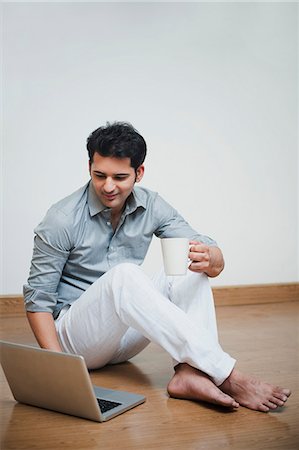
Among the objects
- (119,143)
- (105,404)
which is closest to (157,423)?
(105,404)

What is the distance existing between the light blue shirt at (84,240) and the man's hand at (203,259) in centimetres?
14

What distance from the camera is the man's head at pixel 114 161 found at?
6.02 ft

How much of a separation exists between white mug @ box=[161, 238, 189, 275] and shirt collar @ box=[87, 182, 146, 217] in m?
0.32

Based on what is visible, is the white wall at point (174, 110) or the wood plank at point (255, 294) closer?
the white wall at point (174, 110)

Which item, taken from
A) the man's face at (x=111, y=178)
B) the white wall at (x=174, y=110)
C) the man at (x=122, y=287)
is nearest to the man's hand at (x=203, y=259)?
the man at (x=122, y=287)

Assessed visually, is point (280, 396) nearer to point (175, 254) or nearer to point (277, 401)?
point (277, 401)

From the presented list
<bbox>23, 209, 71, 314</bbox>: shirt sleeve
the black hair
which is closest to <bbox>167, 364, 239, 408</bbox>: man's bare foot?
<bbox>23, 209, 71, 314</bbox>: shirt sleeve

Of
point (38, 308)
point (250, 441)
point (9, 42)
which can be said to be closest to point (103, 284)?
point (38, 308)

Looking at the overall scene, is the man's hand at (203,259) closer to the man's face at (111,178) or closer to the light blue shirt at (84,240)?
the light blue shirt at (84,240)

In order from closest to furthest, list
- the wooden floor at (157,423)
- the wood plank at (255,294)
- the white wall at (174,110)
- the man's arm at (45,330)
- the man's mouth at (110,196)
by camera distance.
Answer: the wooden floor at (157,423) < the man's arm at (45,330) < the man's mouth at (110,196) < the white wall at (174,110) < the wood plank at (255,294)

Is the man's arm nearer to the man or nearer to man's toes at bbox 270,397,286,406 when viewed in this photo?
the man

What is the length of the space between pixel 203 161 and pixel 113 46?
0.78 meters

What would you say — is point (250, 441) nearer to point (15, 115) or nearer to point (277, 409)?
point (277, 409)

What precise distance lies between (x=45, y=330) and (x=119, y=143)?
573mm
